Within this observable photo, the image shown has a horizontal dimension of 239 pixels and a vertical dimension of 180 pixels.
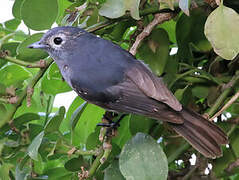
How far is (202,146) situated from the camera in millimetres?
668

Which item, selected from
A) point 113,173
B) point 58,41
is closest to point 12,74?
point 58,41

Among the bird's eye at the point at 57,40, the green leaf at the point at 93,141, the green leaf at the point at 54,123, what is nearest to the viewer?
the green leaf at the point at 54,123

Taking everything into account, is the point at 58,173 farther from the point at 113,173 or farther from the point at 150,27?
the point at 150,27

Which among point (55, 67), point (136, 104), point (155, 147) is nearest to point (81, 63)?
point (55, 67)

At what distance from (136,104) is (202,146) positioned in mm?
116

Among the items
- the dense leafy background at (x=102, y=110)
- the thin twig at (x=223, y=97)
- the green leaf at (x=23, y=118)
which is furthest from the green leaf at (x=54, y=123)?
the thin twig at (x=223, y=97)

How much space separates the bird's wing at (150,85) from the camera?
66 centimetres

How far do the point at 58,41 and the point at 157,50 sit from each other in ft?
0.75

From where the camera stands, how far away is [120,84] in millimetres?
753

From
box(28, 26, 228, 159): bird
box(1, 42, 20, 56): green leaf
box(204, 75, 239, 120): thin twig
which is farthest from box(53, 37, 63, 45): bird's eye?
box(204, 75, 239, 120): thin twig

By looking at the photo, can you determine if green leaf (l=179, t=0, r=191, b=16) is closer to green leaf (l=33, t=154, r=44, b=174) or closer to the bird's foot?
the bird's foot

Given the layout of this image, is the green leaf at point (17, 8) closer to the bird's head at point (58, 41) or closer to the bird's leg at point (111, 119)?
the bird's head at point (58, 41)

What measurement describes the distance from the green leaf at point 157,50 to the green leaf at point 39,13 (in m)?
0.15

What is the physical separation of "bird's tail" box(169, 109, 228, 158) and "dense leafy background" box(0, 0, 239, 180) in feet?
0.08
